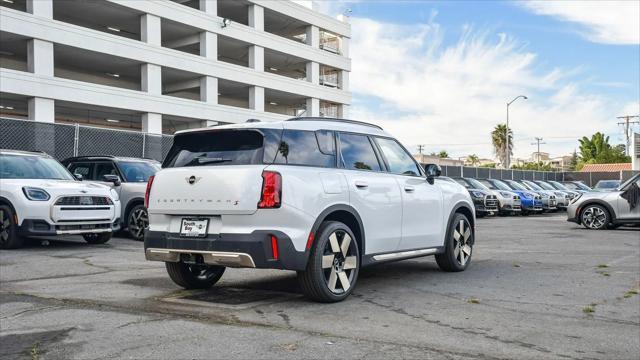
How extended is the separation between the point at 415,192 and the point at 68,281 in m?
4.23

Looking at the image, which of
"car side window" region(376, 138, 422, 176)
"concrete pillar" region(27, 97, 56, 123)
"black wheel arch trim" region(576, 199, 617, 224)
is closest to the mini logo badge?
"car side window" region(376, 138, 422, 176)

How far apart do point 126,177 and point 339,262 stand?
8.55m

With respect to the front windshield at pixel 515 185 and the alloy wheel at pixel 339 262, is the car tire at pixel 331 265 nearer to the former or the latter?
the alloy wheel at pixel 339 262

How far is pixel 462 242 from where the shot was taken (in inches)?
344

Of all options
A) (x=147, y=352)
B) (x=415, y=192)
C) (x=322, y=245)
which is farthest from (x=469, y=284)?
(x=147, y=352)

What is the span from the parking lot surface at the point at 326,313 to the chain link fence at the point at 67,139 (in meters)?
7.80

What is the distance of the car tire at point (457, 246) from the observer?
8.38 m

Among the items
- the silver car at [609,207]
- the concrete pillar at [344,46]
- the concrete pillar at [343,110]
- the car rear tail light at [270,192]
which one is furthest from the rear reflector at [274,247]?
A: the concrete pillar at [344,46]

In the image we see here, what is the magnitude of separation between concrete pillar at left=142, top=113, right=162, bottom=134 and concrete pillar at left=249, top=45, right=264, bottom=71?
362 inches

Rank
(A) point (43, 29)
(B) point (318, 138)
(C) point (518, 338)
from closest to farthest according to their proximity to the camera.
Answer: (C) point (518, 338) → (B) point (318, 138) → (A) point (43, 29)

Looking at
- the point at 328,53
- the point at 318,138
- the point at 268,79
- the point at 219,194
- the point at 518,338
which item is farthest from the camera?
the point at 328,53

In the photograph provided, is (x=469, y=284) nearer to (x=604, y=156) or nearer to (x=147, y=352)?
(x=147, y=352)

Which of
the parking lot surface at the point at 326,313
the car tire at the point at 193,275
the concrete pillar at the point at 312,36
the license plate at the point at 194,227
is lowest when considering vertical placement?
the parking lot surface at the point at 326,313

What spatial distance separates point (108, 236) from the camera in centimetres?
1248
